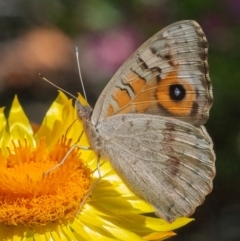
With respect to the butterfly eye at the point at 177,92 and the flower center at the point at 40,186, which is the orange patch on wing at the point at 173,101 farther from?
the flower center at the point at 40,186

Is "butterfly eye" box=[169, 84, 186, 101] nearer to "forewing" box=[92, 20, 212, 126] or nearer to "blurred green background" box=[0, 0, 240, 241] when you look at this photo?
"forewing" box=[92, 20, 212, 126]

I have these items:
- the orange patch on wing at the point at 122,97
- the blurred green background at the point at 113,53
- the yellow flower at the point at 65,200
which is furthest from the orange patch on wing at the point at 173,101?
the blurred green background at the point at 113,53

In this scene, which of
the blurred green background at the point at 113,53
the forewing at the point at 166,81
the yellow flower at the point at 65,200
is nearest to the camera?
the forewing at the point at 166,81

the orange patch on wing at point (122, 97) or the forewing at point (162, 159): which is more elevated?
the orange patch on wing at point (122, 97)

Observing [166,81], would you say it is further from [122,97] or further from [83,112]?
[83,112]

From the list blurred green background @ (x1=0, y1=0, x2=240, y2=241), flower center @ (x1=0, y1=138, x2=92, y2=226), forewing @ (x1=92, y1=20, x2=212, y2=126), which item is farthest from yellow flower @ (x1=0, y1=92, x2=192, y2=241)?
blurred green background @ (x1=0, y1=0, x2=240, y2=241)
